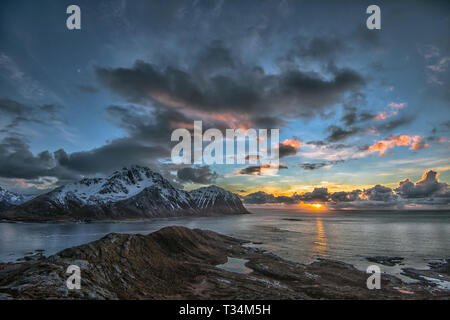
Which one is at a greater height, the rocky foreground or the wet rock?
the rocky foreground

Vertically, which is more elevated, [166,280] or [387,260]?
[166,280]

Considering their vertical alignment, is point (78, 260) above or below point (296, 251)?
above

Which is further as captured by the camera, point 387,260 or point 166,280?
point 387,260

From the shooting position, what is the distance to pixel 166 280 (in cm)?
3222

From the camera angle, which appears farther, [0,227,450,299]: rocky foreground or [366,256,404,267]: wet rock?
[366,256,404,267]: wet rock

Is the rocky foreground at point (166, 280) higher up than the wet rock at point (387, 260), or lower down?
higher up

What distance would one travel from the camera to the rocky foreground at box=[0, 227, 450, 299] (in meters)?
22.7

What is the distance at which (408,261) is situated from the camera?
180ft

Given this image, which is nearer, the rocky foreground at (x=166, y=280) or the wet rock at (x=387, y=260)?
the rocky foreground at (x=166, y=280)

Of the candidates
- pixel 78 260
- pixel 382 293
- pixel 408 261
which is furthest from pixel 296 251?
pixel 78 260

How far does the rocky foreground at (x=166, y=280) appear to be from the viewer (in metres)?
22.7
